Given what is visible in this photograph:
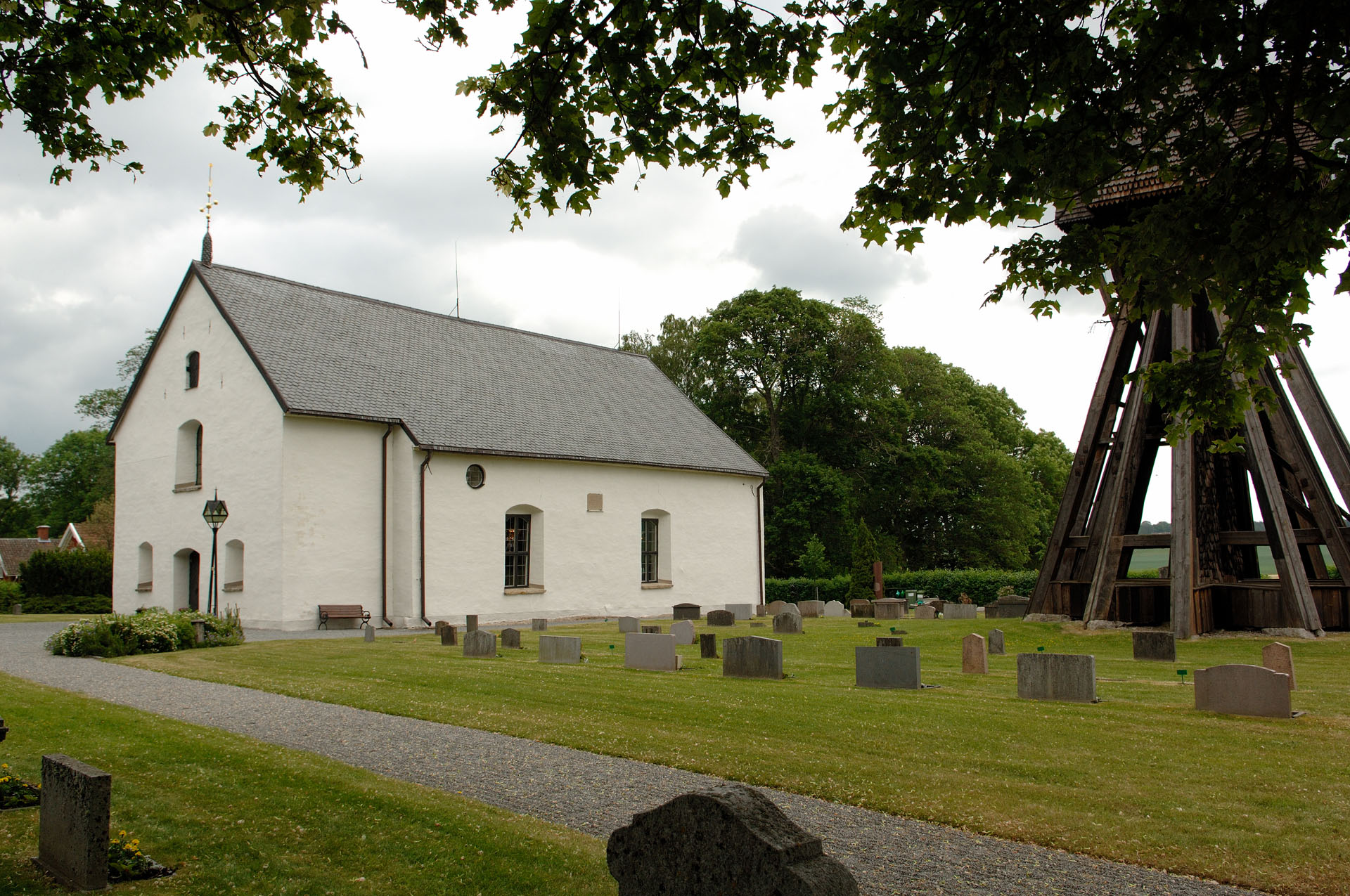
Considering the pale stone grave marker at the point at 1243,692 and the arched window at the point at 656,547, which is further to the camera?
the arched window at the point at 656,547

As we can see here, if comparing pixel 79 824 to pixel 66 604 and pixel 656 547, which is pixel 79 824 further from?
pixel 66 604

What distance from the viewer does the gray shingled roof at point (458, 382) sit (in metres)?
22.2

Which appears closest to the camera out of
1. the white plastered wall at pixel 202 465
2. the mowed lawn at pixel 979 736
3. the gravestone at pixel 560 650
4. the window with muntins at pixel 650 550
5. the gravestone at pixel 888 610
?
the mowed lawn at pixel 979 736

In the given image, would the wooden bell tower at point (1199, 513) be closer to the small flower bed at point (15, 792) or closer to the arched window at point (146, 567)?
the small flower bed at point (15, 792)

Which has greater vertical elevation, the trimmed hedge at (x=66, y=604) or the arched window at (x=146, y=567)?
the arched window at (x=146, y=567)

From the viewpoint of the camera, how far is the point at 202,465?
22812mm

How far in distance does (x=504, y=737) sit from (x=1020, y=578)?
25974 millimetres

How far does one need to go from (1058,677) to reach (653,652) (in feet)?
18.3

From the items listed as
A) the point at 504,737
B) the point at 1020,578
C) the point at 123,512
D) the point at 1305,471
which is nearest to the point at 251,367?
the point at 123,512

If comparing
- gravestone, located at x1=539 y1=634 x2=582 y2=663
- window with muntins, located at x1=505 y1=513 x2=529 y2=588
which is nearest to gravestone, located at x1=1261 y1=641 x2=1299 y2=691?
gravestone, located at x1=539 y1=634 x2=582 y2=663

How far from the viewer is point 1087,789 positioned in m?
6.41

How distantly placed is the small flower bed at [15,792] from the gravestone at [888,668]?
838 cm

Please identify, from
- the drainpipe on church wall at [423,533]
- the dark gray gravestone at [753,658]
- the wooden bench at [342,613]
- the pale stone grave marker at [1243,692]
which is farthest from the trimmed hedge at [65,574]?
the pale stone grave marker at [1243,692]

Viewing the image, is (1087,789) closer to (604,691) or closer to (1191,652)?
(604,691)
